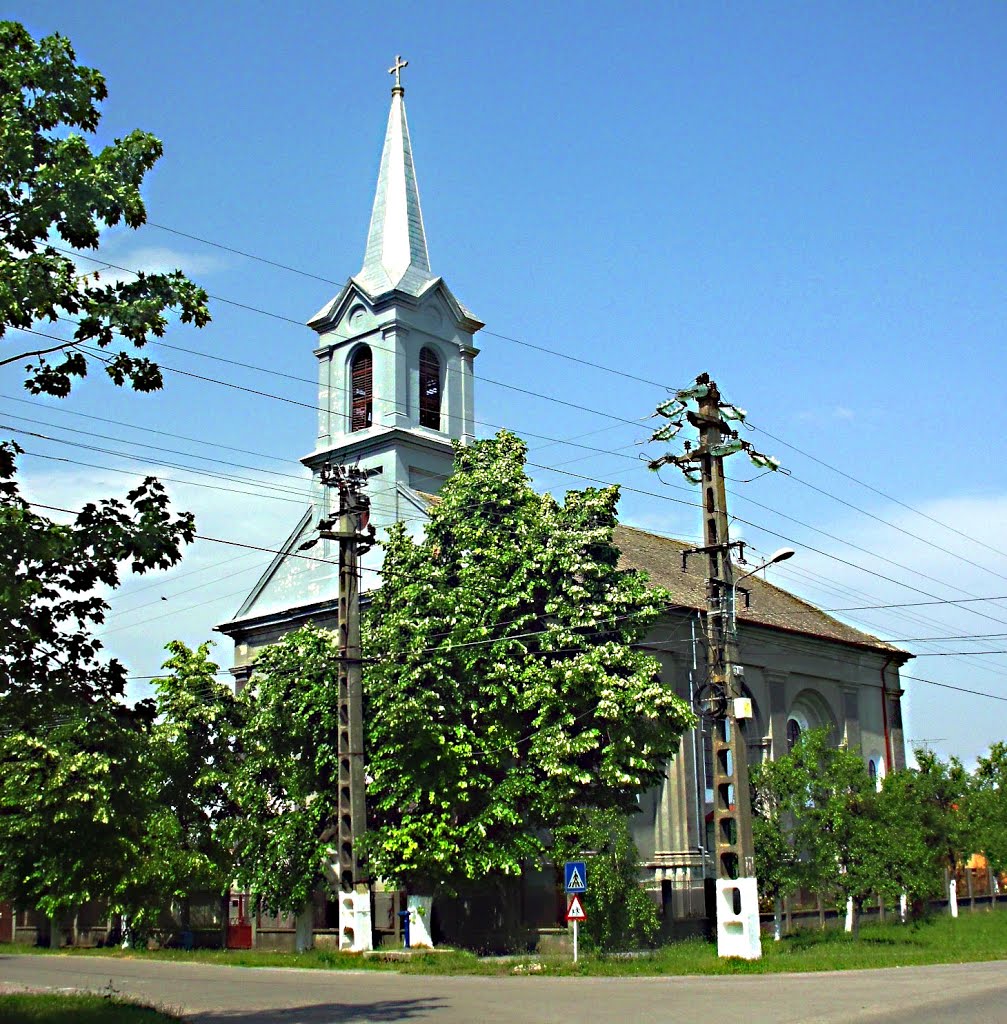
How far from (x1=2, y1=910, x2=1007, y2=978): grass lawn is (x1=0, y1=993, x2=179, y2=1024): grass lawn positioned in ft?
29.7

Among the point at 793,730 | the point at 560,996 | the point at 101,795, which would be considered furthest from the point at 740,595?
the point at 101,795

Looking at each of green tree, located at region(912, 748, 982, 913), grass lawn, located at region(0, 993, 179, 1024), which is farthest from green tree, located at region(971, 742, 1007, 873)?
grass lawn, located at region(0, 993, 179, 1024)

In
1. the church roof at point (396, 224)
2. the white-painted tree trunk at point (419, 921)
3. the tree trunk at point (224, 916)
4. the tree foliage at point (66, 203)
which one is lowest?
the tree trunk at point (224, 916)

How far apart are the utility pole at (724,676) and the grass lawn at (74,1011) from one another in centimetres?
1215

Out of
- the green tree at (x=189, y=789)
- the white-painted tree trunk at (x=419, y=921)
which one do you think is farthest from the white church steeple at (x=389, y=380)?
the white-painted tree trunk at (x=419, y=921)

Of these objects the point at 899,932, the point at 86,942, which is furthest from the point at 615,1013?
the point at 86,942

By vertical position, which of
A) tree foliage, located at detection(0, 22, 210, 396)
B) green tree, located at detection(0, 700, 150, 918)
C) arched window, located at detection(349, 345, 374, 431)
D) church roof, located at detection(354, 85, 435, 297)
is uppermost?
church roof, located at detection(354, 85, 435, 297)

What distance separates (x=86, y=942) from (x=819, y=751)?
82.9ft

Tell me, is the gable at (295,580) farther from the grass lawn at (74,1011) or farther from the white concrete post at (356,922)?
the grass lawn at (74,1011)

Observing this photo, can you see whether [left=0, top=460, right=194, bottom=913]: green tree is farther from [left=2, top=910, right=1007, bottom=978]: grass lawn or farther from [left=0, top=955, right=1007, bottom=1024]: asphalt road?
[left=2, top=910, right=1007, bottom=978]: grass lawn

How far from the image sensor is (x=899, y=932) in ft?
126

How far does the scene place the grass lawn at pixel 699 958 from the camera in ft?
83.1

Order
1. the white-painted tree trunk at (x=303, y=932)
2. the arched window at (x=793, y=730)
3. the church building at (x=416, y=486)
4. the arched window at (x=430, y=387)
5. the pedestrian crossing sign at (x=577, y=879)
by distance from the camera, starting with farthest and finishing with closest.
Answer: the arched window at (x=793, y=730), the arched window at (x=430, y=387), the church building at (x=416, y=486), the white-painted tree trunk at (x=303, y=932), the pedestrian crossing sign at (x=577, y=879)

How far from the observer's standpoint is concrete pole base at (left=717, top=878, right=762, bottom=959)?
2516 cm
